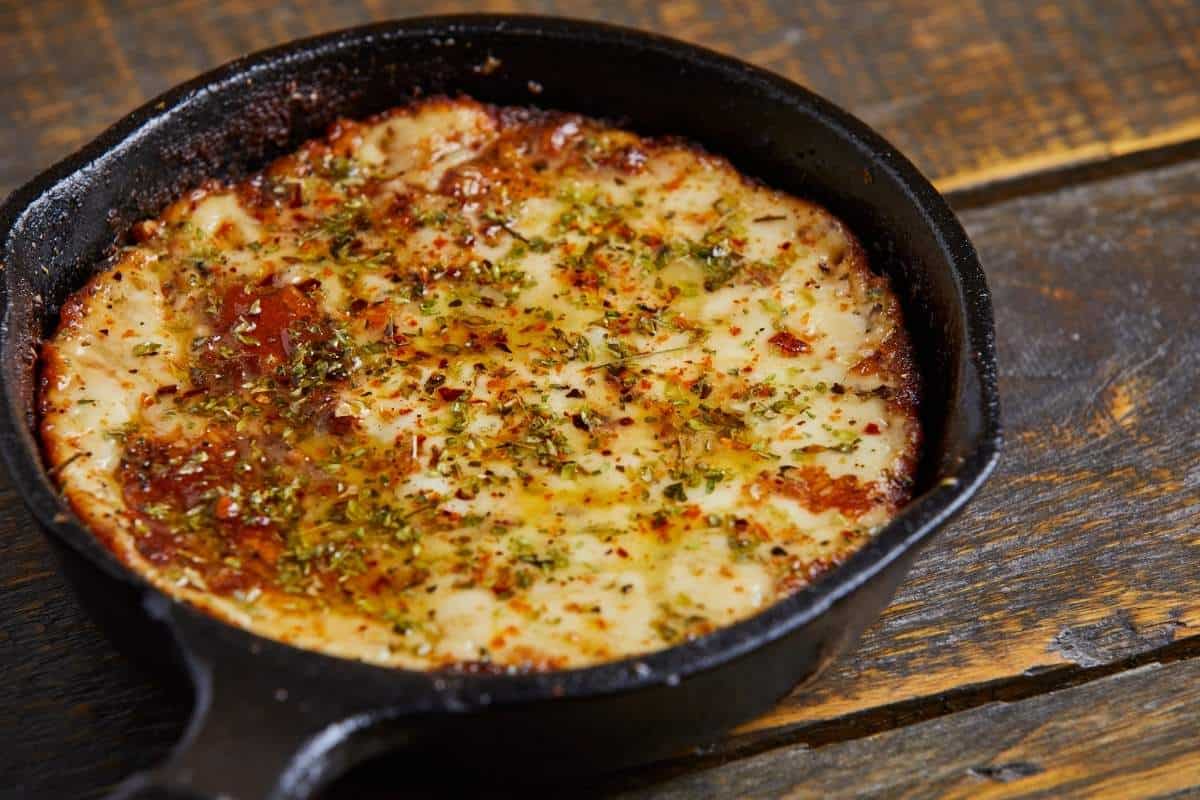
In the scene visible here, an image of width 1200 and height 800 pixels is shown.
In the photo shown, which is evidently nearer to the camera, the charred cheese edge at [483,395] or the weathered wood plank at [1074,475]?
the charred cheese edge at [483,395]

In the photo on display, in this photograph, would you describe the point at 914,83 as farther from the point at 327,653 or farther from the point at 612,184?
the point at 327,653

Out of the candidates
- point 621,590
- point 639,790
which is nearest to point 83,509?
point 621,590

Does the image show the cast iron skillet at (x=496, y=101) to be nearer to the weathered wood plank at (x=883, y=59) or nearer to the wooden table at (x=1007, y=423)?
the wooden table at (x=1007, y=423)

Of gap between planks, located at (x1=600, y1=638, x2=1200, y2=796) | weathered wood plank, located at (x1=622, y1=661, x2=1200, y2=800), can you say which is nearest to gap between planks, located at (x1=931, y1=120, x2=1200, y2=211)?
gap between planks, located at (x1=600, y1=638, x2=1200, y2=796)

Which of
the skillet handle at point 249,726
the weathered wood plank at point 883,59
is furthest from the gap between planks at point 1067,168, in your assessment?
the skillet handle at point 249,726

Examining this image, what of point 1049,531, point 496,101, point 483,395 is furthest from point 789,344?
point 496,101

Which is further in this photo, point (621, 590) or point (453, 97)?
point (453, 97)

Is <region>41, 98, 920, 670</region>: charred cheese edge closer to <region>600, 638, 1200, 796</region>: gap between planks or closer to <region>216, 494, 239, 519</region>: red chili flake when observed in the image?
<region>216, 494, 239, 519</region>: red chili flake
